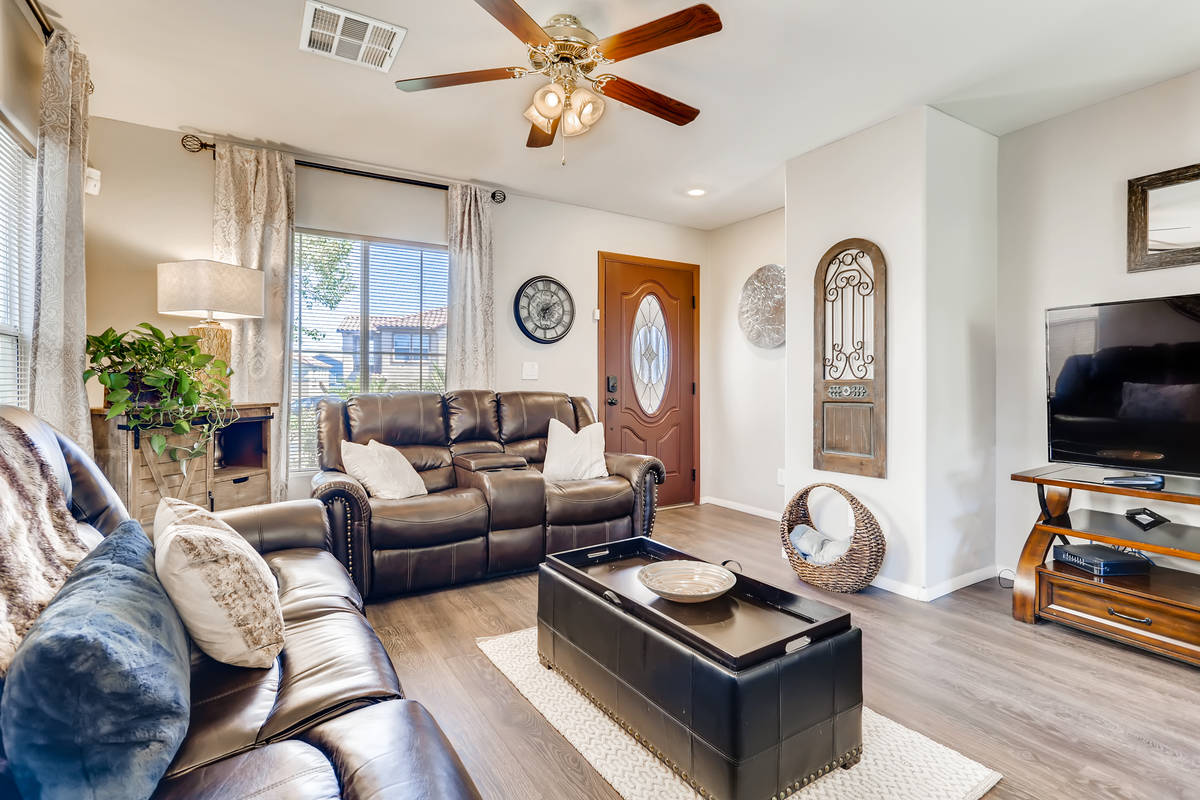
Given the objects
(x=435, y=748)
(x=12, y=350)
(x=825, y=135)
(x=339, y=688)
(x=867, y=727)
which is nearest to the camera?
(x=435, y=748)

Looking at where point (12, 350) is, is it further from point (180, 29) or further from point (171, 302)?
point (180, 29)

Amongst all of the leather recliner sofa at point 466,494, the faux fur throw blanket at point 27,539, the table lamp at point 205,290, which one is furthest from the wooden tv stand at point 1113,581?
the table lamp at point 205,290

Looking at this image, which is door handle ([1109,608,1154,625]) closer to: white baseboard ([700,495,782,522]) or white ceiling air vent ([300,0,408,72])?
white baseboard ([700,495,782,522])

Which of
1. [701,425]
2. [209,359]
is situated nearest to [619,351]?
[701,425]

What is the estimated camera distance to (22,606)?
1.02 metres

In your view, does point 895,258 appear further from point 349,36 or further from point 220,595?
point 220,595

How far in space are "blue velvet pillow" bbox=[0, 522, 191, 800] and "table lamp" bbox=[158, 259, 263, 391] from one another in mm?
2458

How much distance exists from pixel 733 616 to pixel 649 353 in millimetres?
3591

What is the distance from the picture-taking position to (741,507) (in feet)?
16.4

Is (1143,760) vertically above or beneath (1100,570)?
beneath

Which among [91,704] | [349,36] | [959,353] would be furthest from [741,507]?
[91,704]

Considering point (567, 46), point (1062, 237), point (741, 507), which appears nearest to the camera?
point (567, 46)

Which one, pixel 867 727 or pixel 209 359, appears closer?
pixel 867 727

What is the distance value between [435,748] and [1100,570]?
2.81 meters
